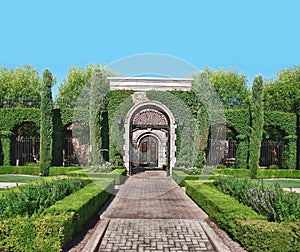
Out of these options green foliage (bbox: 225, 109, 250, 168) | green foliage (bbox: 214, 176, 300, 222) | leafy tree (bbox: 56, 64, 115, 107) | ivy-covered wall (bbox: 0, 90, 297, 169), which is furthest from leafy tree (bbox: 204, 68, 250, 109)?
green foliage (bbox: 214, 176, 300, 222)

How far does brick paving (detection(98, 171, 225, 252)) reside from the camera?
5.43 m

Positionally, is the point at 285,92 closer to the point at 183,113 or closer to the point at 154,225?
the point at 183,113

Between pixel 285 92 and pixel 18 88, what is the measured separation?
22.0 m

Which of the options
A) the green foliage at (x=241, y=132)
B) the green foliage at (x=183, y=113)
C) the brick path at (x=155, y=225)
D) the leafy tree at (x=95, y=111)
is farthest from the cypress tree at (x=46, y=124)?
the green foliage at (x=241, y=132)

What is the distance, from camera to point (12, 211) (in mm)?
5230

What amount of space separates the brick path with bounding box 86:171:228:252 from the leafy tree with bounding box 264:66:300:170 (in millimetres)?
17520

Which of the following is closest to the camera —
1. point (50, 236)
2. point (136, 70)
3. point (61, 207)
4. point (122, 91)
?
point (50, 236)

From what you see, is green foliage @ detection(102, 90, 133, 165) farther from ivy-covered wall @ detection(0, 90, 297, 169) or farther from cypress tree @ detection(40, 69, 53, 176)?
cypress tree @ detection(40, 69, 53, 176)

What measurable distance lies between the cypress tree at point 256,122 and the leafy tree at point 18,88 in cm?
1911

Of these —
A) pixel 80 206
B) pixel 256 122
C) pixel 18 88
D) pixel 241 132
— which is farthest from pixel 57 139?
pixel 80 206

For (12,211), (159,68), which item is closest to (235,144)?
(159,68)

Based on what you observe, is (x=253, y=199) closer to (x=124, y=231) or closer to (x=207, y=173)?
(x=124, y=231)

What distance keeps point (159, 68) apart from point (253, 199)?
5.95 metres

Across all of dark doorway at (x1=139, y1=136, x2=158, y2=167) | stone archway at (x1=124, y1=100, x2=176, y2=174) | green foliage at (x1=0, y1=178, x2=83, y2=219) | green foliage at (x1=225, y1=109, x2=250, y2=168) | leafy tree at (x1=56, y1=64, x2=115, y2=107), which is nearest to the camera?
green foliage at (x1=0, y1=178, x2=83, y2=219)
